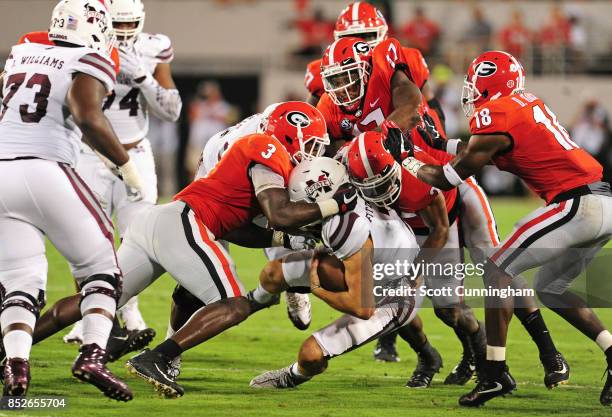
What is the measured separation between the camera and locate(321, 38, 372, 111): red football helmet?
6461 mm

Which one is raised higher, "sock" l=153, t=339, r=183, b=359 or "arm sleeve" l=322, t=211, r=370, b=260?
"arm sleeve" l=322, t=211, r=370, b=260

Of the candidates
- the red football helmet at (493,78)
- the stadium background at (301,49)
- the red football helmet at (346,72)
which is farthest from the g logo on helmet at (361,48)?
the stadium background at (301,49)

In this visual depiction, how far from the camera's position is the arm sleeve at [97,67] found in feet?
16.5

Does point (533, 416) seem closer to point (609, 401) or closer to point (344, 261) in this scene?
point (609, 401)

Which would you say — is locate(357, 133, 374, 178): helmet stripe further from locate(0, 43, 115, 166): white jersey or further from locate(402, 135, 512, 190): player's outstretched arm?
locate(0, 43, 115, 166): white jersey

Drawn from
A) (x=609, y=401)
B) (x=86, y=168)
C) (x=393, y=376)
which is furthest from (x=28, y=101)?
(x=609, y=401)

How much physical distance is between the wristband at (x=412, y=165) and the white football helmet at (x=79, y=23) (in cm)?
172

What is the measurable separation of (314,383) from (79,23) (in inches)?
90.8

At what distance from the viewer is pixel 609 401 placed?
5.44m

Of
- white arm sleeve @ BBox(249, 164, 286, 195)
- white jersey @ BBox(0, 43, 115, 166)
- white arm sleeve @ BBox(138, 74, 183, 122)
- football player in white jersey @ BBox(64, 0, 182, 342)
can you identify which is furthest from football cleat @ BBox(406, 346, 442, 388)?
white arm sleeve @ BBox(138, 74, 183, 122)

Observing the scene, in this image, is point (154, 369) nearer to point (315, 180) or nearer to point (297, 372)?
point (297, 372)

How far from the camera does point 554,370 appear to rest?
227 inches

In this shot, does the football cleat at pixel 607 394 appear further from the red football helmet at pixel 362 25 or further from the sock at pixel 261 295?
the red football helmet at pixel 362 25

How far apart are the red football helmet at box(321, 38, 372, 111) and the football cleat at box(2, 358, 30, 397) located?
2600 millimetres
